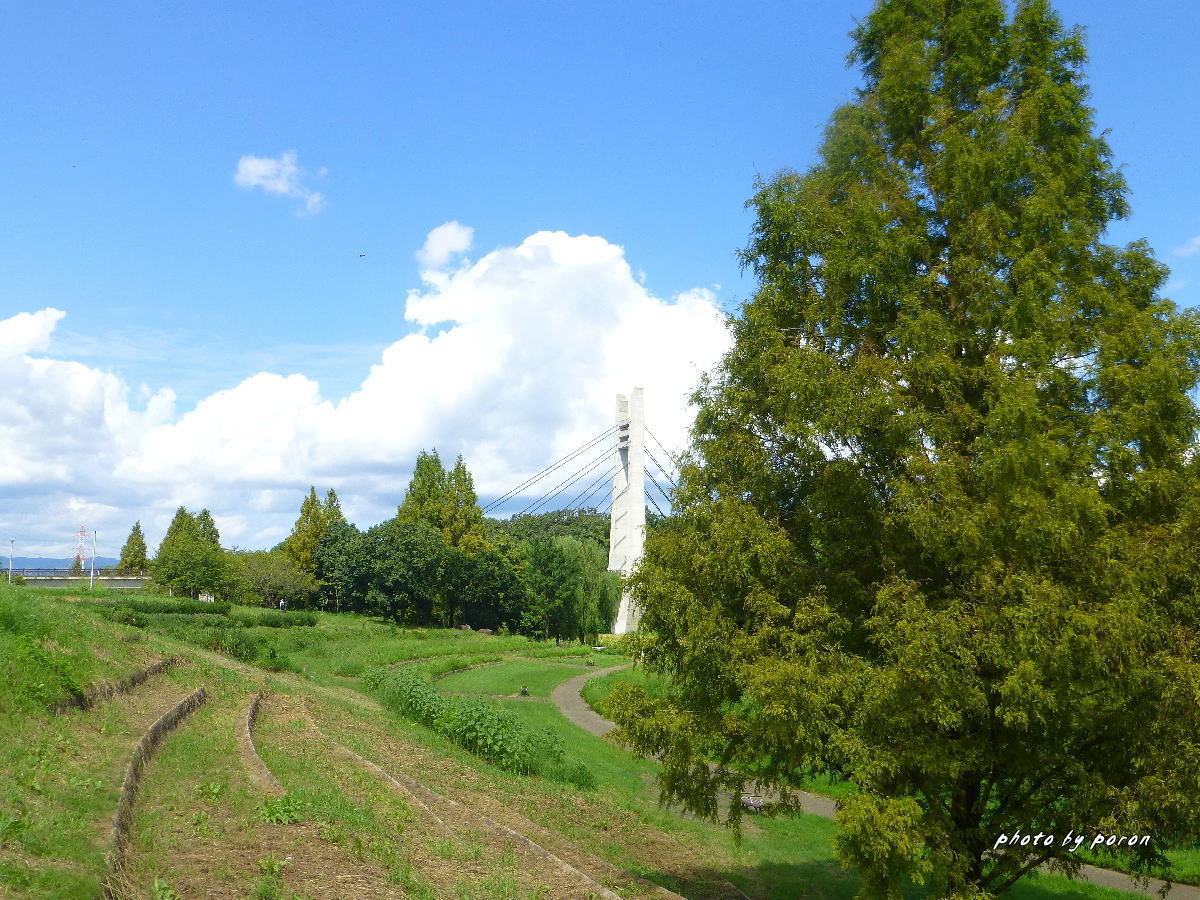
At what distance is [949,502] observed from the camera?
7.99m

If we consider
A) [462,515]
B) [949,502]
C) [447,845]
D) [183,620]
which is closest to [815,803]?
[447,845]

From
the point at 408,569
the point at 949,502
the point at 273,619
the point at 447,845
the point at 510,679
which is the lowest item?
the point at 510,679

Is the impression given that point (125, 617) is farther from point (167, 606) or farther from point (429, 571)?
point (429, 571)

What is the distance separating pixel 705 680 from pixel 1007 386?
4257 millimetres

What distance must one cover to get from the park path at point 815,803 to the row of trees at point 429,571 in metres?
17.8

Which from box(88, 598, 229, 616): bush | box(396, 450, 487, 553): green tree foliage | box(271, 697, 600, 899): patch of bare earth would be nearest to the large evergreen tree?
box(396, 450, 487, 553): green tree foliage

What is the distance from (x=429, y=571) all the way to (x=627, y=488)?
613 inches

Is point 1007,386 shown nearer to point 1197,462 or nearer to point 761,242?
point 1197,462

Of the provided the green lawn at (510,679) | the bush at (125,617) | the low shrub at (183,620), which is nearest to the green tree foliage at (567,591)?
the green lawn at (510,679)

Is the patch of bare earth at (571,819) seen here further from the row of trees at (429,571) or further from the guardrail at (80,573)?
the guardrail at (80,573)

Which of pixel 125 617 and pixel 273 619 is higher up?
pixel 125 617

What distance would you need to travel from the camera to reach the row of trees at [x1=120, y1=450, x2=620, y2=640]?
184 feet

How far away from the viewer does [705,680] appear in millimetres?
9188

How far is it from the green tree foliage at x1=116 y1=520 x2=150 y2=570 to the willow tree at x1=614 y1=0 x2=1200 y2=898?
8758 centimetres
